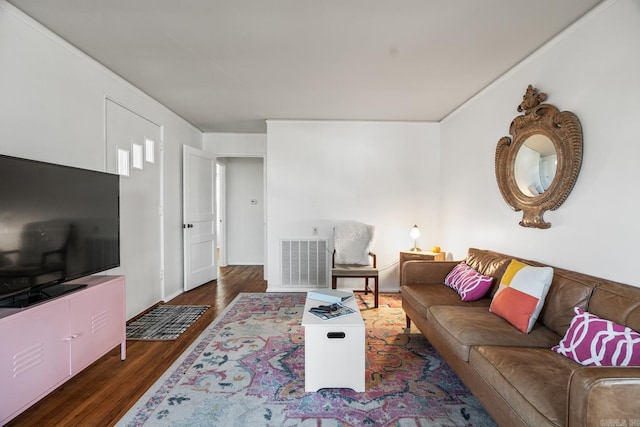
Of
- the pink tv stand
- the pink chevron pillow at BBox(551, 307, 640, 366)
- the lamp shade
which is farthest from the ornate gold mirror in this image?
the pink tv stand

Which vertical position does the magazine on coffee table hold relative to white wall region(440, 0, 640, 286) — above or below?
below

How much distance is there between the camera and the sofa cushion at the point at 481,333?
1.69 meters

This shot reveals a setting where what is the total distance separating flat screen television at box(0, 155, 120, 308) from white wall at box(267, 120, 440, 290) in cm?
227

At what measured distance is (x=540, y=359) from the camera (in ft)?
4.77

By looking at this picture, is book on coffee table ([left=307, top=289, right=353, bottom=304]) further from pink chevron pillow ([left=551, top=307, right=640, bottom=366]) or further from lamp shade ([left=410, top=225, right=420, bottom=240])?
lamp shade ([left=410, top=225, right=420, bottom=240])

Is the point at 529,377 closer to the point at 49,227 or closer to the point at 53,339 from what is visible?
the point at 53,339

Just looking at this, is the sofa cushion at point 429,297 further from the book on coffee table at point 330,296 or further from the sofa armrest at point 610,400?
the sofa armrest at point 610,400

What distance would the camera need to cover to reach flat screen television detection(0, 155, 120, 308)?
1.56 metres

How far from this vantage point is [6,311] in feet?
4.96

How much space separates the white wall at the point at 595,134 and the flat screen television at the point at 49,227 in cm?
341

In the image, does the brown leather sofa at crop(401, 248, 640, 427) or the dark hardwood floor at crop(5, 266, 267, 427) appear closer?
the brown leather sofa at crop(401, 248, 640, 427)

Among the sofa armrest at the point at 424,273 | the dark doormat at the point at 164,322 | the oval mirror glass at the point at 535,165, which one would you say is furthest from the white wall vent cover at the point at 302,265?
the oval mirror glass at the point at 535,165

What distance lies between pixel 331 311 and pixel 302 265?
86.6 inches

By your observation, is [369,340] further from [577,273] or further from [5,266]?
[5,266]
